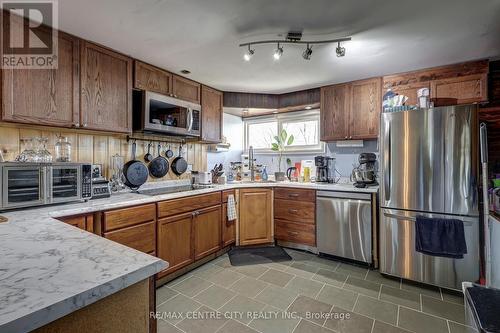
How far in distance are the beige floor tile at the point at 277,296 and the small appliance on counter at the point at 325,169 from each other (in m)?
1.53

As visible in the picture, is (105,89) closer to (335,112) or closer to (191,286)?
(191,286)

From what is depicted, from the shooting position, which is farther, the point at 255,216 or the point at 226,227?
the point at 255,216

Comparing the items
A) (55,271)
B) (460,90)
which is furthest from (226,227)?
(460,90)

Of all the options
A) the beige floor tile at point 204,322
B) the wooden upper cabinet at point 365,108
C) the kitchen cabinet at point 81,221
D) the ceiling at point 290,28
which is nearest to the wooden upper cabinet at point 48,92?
the ceiling at point 290,28

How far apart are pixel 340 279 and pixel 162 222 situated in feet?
5.89

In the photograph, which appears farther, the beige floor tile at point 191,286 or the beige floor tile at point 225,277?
the beige floor tile at point 225,277

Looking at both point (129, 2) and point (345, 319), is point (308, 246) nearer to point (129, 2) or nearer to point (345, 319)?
point (345, 319)

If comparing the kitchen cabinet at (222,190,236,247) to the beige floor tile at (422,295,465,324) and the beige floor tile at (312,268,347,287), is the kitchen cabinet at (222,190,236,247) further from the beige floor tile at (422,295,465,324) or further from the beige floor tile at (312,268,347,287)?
the beige floor tile at (422,295,465,324)

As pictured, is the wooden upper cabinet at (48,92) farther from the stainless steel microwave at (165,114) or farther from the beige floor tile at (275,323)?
the beige floor tile at (275,323)

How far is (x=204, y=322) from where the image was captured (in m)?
1.74

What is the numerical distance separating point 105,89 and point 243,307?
217cm

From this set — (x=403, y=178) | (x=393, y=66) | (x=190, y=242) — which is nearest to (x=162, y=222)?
(x=190, y=242)

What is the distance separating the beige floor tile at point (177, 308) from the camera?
1783 millimetres

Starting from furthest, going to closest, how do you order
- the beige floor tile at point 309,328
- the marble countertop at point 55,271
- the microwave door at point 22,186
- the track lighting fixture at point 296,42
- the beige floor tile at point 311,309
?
the track lighting fixture at point 296,42 < the beige floor tile at point 311,309 < the beige floor tile at point 309,328 < the microwave door at point 22,186 < the marble countertop at point 55,271
